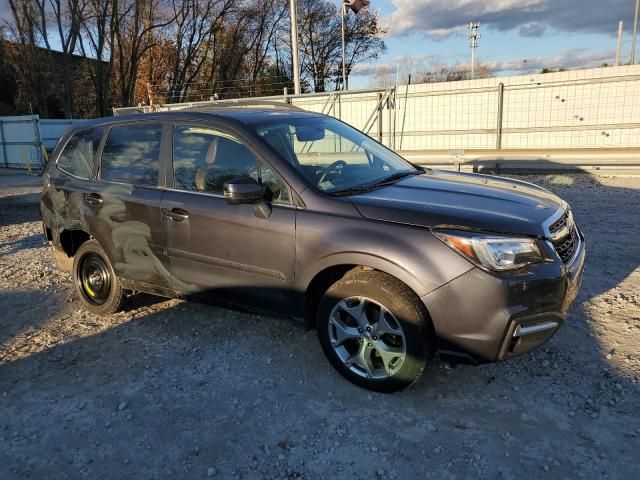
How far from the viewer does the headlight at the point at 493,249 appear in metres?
2.89

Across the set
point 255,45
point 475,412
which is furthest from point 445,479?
point 255,45

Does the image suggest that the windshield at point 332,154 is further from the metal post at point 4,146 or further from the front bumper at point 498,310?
the metal post at point 4,146

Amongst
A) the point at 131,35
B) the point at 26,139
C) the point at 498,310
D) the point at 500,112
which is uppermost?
the point at 131,35

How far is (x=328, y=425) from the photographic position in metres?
3.05

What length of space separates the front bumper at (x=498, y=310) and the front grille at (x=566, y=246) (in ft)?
0.41

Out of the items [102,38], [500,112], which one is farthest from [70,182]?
[102,38]

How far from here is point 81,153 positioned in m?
4.78

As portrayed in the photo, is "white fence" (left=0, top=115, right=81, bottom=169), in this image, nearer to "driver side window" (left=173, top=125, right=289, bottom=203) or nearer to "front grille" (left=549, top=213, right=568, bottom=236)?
"driver side window" (left=173, top=125, right=289, bottom=203)

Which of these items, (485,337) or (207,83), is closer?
(485,337)

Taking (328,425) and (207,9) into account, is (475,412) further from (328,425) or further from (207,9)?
(207,9)

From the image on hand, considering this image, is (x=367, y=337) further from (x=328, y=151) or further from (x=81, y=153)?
(x=81, y=153)

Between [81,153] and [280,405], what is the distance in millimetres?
3083

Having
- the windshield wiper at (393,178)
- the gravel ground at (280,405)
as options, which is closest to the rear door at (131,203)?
the gravel ground at (280,405)

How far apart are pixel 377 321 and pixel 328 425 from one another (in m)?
0.69
